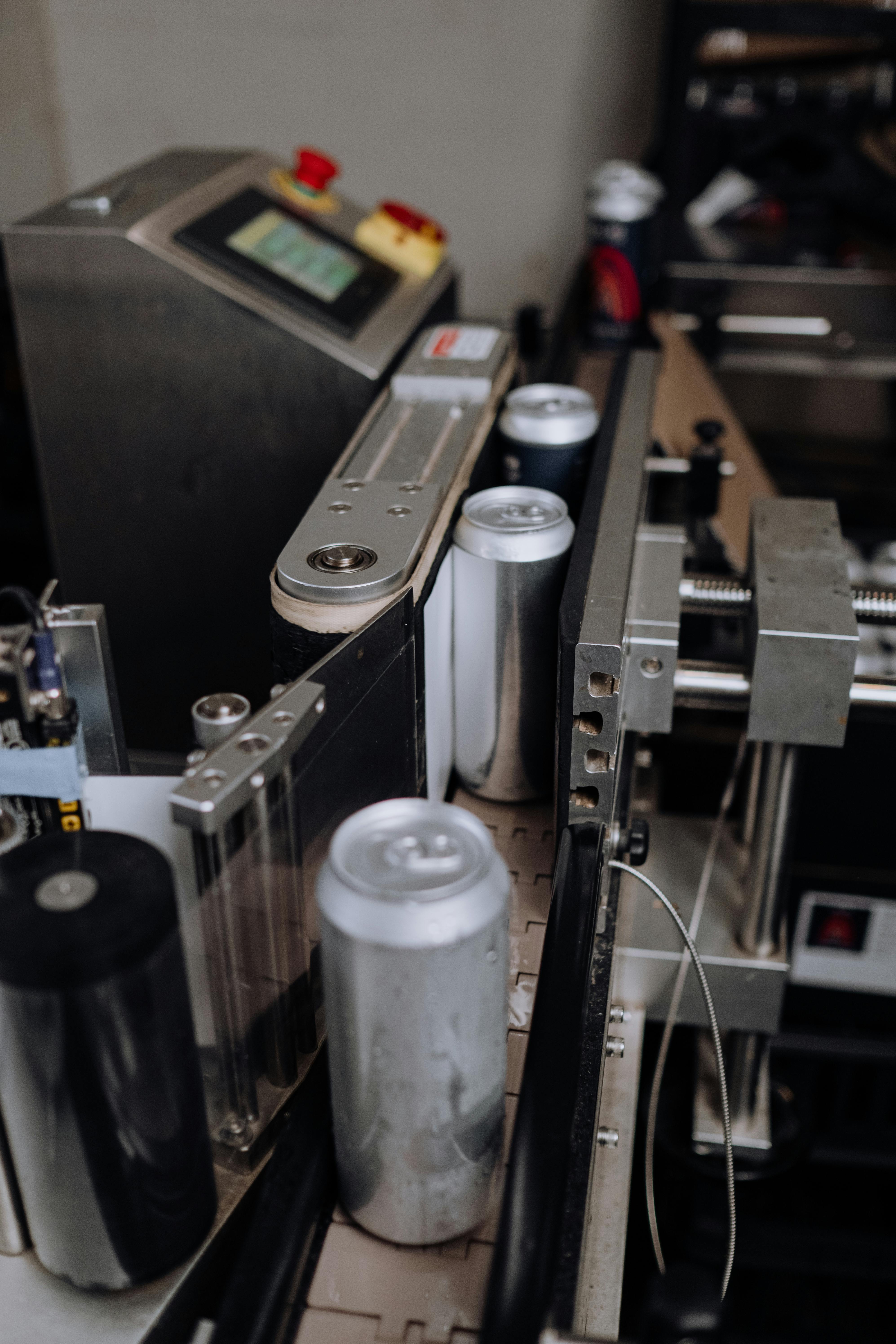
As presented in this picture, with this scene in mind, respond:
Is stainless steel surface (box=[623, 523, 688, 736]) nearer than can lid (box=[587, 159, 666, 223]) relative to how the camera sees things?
Yes

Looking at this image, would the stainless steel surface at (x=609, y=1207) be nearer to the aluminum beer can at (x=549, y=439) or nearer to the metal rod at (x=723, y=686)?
the metal rod at (x=723, y=686)

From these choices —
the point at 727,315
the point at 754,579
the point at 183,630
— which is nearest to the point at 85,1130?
the point at 754,579

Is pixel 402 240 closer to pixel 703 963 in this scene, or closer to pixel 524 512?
pixel 524 512

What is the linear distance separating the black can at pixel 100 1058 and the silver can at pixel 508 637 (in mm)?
384

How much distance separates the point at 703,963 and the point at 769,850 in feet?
0.40

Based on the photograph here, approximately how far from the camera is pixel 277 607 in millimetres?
764

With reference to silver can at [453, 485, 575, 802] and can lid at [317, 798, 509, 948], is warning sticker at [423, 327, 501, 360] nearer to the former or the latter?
silver can at [453, 485, 575, 802]

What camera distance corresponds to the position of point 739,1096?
1184 mm

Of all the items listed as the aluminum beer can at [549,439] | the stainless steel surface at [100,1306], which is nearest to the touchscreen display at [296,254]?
the aluminum beer can at [549,439]

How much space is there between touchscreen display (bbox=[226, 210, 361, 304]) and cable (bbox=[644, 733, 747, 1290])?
687 mm

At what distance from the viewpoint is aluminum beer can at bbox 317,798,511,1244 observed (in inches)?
21.2

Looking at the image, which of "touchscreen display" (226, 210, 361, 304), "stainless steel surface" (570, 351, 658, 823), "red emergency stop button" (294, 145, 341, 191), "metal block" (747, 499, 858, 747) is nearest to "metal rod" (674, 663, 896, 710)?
"metal block" (747, 499, 858, 747)

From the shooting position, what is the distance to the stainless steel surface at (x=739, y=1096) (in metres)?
1.16

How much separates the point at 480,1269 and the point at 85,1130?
9.0 inches
